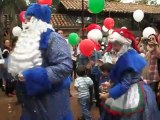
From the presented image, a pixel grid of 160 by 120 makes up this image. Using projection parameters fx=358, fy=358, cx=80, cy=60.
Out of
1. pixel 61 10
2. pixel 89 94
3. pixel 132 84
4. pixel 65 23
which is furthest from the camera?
pixel 61 10

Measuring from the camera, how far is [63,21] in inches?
706

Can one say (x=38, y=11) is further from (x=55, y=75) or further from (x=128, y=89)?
(x=128, y=89)

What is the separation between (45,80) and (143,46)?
A: 547 cm

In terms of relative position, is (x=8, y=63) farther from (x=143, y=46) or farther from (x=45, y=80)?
(x=143, y=46)

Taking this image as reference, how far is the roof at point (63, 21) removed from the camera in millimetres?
17594

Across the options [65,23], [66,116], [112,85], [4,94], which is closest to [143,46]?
[4,94]

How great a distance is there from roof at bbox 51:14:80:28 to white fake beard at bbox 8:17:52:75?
45.8ft

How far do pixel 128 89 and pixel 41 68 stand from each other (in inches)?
47.4

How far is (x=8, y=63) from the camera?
11.0ft

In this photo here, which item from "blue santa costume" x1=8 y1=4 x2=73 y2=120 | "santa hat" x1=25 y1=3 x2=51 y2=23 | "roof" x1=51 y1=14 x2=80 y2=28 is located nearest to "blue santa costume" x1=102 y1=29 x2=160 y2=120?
"blue santa costume" x1=8 y1=4 x2=73 y2=120

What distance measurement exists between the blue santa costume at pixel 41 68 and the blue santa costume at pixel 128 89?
28.5 inches

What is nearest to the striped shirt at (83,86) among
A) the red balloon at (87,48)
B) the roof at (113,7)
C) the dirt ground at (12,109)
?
the dirt ground at (12,109)

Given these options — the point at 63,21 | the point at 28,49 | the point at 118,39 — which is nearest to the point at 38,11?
the point at 28,49

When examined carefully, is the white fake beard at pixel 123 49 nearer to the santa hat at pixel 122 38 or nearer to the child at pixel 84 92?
the santa hat at pixel 122 38
